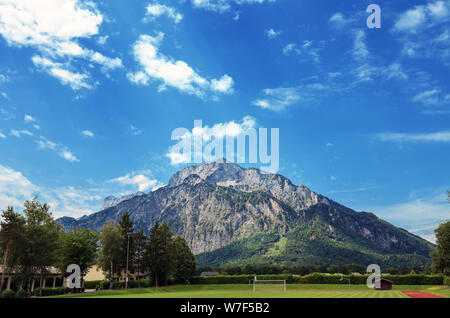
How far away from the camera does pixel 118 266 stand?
80062mm

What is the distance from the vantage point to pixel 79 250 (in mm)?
72438

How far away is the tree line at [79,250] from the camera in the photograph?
50281mm

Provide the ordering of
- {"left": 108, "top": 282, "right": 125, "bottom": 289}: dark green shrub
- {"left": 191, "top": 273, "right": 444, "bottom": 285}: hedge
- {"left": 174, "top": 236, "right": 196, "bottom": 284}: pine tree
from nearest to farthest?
{"left": 108, "top": 282, "right": 125, "bottom": 289}: dark green shrub → {"left": 191, "top": 273, "right": 444, "bottom": 285}: hedge → {"left": 174, "top": 236, "right": 196, "bottom": 284}: pine tree

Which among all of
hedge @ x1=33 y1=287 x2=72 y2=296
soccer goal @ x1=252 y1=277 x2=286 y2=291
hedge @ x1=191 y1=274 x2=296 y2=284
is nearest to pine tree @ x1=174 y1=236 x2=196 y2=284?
Result: hedge @ x1=191 y1=274 x2=296 y2=284

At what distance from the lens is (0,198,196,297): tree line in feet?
165

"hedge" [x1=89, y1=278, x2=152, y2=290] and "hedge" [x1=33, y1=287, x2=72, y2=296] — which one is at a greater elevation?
"hedge" [x1=33, y1=287, x2=72, y2=296]

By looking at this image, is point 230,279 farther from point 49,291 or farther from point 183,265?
point 49,291

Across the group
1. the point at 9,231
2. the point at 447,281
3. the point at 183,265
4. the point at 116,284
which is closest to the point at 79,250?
the point at 116,284

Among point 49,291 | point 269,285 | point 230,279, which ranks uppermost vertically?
point 49,291

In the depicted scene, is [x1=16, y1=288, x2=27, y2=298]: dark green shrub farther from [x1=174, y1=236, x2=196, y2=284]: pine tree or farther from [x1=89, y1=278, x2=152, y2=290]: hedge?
[x1=174, y1=236, x2=196, y2=284]: pine tree

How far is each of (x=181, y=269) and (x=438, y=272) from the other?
7579cm

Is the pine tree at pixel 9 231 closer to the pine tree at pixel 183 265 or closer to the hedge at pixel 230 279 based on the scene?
the pine tree at pixel 183 265
